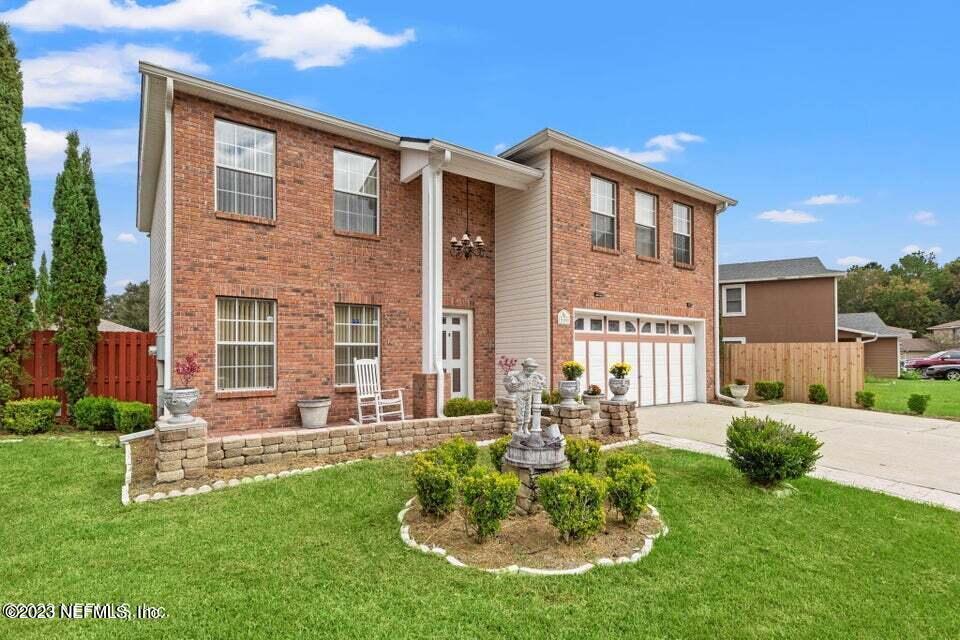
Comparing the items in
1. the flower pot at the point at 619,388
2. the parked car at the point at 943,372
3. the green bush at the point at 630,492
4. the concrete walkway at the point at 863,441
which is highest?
the flower pot at the point at 619,388

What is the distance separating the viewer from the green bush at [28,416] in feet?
28.5

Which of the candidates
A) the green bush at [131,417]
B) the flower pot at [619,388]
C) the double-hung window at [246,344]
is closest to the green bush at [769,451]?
the flower pot at [619,388]

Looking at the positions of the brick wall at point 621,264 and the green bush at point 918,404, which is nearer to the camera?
the brick wall at point 621,264

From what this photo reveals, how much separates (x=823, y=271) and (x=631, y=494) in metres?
21.3

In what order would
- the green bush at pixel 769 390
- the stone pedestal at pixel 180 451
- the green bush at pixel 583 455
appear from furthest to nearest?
1. the green bush at pixel 769 390
2. the stone pedestal at pixel 180 451
3. the green bush at pixel 583 455

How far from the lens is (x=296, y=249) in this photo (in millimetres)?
9039

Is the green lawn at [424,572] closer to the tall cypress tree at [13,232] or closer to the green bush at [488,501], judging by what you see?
the green bush at [488,501]

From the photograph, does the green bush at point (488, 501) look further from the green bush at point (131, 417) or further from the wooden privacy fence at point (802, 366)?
the wooden privacy fence at point (802, 366)

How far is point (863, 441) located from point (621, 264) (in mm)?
5852

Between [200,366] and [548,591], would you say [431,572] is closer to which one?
[548,591]

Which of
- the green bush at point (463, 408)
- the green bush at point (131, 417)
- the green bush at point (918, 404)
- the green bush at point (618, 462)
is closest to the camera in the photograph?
the green bush at point (618, 462)

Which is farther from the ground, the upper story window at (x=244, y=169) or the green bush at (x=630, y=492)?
the upper story window at (x=244, y=169)

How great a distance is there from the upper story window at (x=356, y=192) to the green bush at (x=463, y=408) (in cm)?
375

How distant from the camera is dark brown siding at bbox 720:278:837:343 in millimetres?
20969
